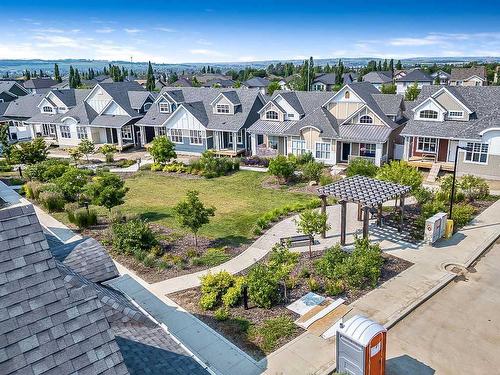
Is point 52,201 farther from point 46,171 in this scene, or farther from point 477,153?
point 477,153

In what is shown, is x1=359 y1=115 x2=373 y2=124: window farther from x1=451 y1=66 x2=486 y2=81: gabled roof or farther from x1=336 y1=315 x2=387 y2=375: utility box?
x1=451 y1=66 x2=486 y2=81: gabled roof

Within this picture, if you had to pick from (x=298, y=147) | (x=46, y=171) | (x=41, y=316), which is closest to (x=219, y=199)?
(x=298, y=147)

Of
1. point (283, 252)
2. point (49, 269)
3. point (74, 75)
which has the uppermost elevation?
point (74, 75)

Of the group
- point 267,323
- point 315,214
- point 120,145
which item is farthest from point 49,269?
point 120,145

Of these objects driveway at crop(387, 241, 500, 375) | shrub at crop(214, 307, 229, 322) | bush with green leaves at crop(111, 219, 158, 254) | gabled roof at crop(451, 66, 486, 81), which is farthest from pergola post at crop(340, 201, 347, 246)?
gabled roof at crop(451, 66, 486, 81)

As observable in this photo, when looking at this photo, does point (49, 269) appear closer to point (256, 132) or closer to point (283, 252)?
point (283, 252)
